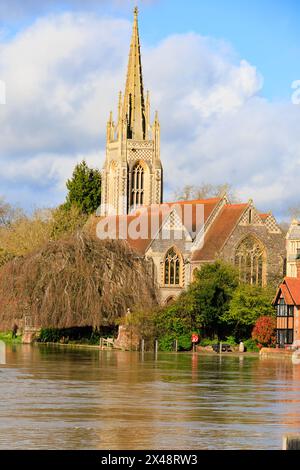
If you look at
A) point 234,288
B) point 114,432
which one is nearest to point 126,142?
point 234,288

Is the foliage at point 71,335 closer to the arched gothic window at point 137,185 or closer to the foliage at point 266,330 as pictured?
the foliage at point 266,330

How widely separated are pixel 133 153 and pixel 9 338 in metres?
30.3

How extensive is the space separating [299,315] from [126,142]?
4427cm

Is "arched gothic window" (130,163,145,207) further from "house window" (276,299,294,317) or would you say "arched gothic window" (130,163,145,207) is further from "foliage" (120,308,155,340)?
"house window" (276,299,294,317)

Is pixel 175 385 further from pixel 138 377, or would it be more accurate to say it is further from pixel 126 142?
pixel 126 142

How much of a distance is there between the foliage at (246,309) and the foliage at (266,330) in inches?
34.3

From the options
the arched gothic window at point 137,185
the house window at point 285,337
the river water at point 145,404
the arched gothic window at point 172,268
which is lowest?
the river water at point 145,404

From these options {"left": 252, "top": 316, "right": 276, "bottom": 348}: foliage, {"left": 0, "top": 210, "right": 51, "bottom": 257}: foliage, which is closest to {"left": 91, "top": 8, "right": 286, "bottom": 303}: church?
{"left": 0, "top": 210, "right": 51, "bottom": 257}: foliage

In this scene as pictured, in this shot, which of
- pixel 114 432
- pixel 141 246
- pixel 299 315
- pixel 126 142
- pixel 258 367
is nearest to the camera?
pixel 114 432

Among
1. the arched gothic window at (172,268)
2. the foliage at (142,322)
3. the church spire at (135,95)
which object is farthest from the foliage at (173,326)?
the church spire at (135,95)

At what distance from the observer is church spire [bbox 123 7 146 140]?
353ft

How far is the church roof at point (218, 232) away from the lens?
86.0 meters

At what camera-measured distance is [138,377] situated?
144 feet

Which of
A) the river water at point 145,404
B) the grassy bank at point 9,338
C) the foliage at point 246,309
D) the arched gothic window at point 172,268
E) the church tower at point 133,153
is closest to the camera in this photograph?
the river water at point 145,404
